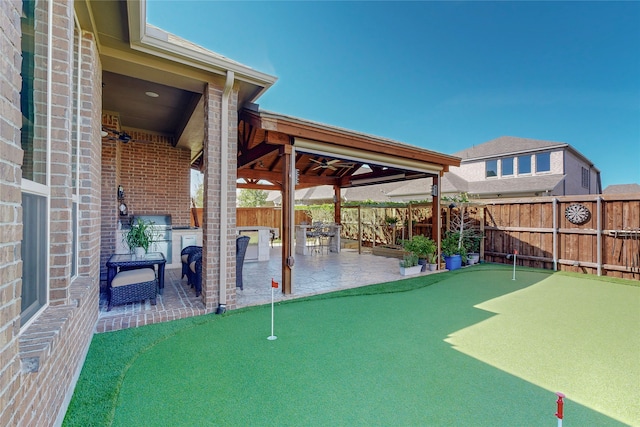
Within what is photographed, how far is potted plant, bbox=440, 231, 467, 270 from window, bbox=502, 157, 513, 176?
39.5 feet

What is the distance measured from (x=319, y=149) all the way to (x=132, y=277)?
3.99m

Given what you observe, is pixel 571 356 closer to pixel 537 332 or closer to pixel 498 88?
pixel 537 332

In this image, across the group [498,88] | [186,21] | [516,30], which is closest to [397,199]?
[498,88]

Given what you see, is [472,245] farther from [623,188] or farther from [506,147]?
[623,188]

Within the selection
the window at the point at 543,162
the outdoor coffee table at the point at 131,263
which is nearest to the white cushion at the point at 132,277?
the outdoor coffee table at the point at 131,263

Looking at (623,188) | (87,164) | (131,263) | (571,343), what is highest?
(623,188)

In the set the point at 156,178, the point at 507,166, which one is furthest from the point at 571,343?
the point at 507,166

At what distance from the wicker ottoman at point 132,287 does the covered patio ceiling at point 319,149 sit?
310 cm

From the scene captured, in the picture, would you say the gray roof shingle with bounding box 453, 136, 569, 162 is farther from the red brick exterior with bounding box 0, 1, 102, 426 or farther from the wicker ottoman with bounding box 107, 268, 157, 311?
the red brick exterior with bounding box 0, 1, 102, 426

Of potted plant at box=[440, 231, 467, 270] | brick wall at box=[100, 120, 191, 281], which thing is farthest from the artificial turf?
brick wall at box=[100, 120, 191, 281]

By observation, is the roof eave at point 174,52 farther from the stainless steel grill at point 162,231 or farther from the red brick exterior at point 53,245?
the stainless steel grill at point 162,231

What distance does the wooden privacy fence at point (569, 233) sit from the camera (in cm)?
716

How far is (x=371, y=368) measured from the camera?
299 cm

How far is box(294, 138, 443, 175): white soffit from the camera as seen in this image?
5.72m
